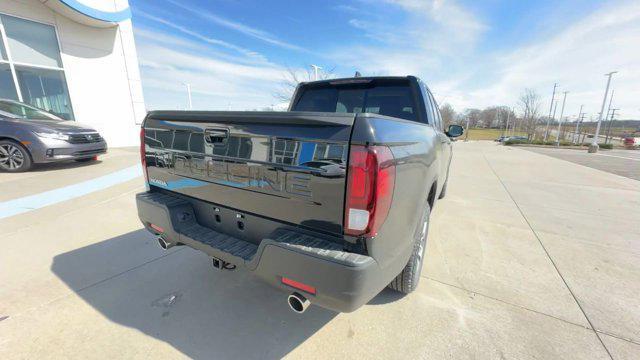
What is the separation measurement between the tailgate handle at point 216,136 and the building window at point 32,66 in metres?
11.5

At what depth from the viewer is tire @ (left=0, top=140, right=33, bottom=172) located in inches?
248

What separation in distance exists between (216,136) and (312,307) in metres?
1.63

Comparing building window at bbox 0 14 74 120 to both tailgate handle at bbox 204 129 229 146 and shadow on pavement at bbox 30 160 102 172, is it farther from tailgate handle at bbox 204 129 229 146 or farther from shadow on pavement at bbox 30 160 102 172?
tailgate handle at bbox 204 129 229 146

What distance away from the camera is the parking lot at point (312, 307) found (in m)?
1.89

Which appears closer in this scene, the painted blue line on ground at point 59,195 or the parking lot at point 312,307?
the parking lot at point 312,307

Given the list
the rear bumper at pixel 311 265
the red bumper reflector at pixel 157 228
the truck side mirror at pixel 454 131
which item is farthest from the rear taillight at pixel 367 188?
the truck side mirror at pixel 454 131

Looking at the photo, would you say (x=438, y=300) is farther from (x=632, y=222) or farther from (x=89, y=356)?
(x=632, y=222)

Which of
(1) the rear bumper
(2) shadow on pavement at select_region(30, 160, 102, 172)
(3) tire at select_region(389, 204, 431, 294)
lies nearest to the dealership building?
(2) shadow on pavement at select_region(30, 160, 102, 172)

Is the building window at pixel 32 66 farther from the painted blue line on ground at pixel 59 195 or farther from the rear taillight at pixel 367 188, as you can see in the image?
the rear taillight at pixel 367 188

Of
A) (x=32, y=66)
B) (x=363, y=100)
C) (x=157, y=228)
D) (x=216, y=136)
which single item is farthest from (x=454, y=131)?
(x=32, y=66)

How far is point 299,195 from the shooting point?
1.62m

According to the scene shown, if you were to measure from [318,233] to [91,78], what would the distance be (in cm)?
1374

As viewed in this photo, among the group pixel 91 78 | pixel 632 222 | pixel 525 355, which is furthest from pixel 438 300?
pixel 91 78

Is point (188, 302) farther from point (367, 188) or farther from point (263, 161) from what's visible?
point (367, 188)
